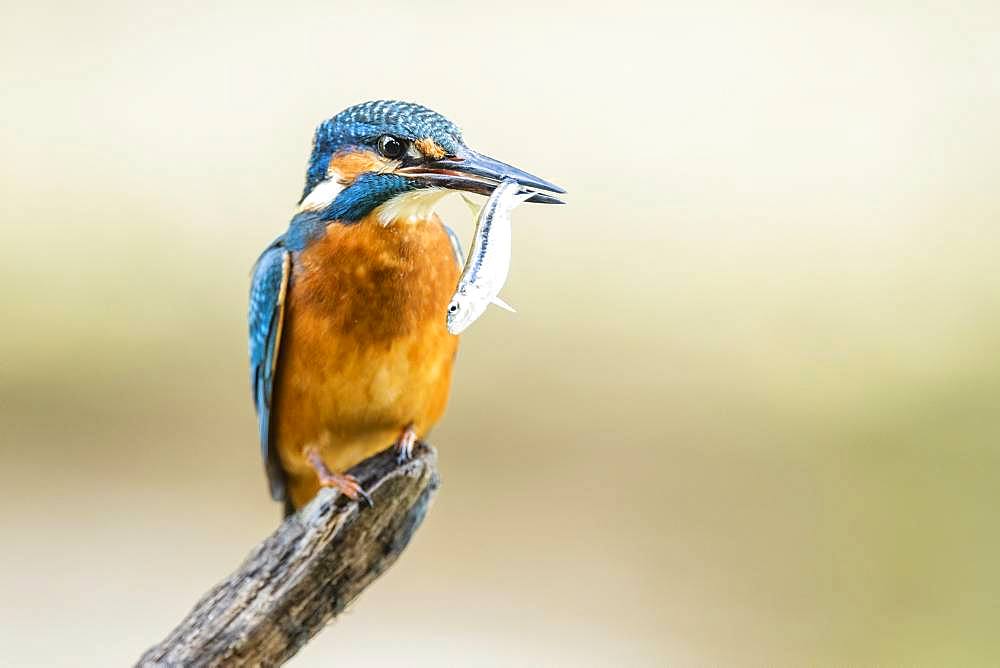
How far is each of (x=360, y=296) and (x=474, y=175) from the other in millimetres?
398

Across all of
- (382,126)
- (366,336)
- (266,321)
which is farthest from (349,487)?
(382,126)

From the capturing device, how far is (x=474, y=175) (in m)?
1.77

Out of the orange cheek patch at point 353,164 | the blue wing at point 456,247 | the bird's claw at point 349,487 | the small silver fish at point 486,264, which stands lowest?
the bird's claw at point 349,487

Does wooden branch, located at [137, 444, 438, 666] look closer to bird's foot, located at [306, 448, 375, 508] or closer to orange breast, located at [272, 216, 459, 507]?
bird's foot, located at [306, 448, 375, 508]

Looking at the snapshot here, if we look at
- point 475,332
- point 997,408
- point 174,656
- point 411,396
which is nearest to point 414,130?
point 411,396

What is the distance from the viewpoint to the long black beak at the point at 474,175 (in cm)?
169

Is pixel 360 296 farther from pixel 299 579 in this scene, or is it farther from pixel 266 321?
pixel 299 579

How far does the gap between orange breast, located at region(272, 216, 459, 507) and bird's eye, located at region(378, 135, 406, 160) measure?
172mm

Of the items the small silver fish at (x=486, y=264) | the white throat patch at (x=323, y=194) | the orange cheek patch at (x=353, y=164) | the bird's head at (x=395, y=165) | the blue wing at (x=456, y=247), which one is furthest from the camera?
the blue wing at (x=456, y=247)

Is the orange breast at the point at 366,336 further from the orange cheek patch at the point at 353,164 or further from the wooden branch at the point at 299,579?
the wooden branch at the point at 299,579

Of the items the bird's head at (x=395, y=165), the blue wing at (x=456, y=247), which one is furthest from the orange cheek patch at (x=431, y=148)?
the blue wing at (x=456, y=247)

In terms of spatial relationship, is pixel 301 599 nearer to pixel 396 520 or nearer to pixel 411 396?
pixel 396 520

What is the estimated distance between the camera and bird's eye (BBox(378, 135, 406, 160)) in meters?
1.85

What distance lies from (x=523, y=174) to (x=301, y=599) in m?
0.70
